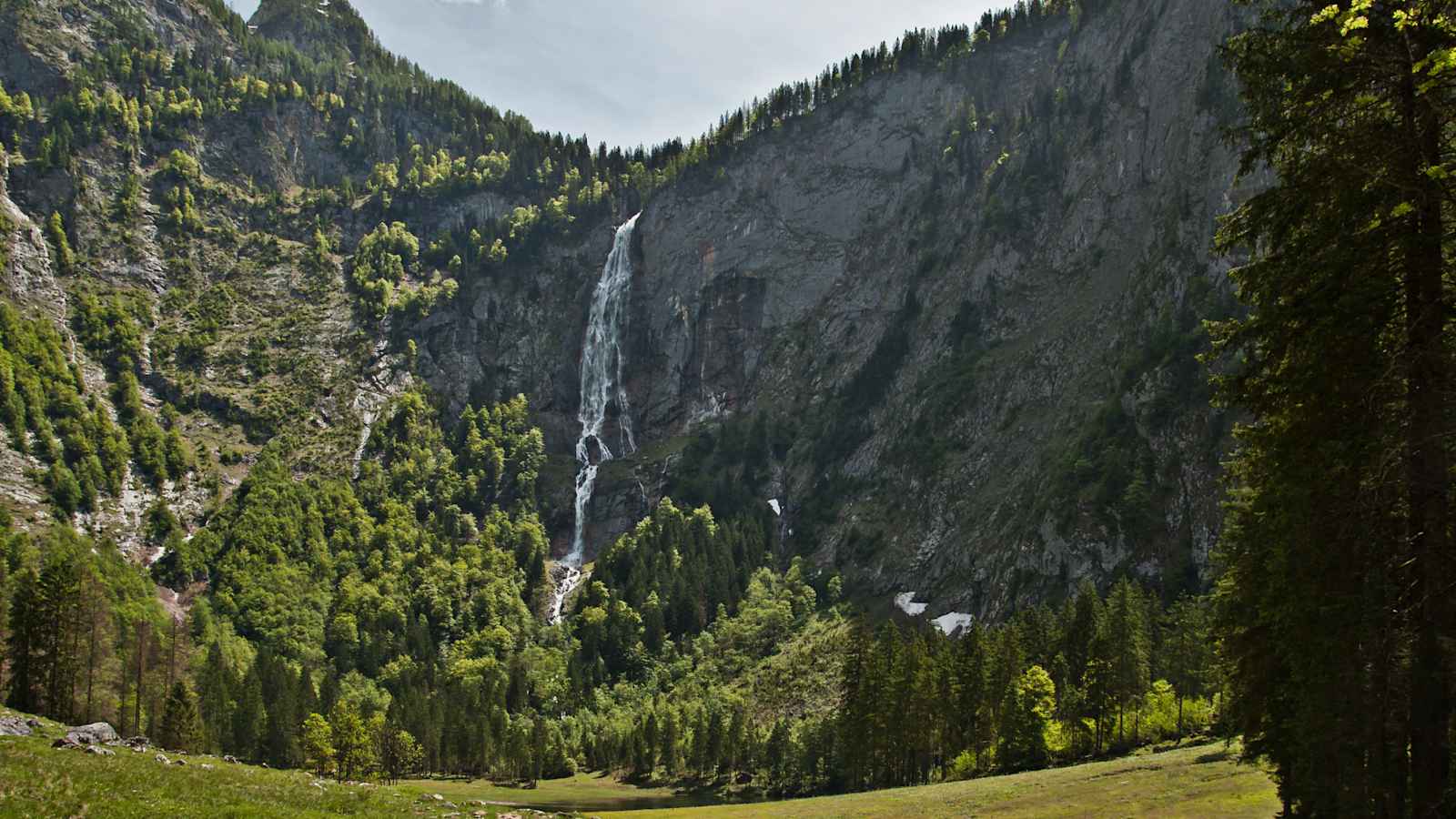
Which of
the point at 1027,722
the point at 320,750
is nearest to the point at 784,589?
the point at 320,750

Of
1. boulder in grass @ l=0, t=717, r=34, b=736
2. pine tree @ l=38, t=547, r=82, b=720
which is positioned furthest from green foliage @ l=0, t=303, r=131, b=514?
boulder in grass @ l=0, t=717, r=34, b=736

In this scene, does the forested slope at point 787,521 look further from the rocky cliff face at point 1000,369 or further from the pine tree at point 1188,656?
the rocky cliff face at point 1000,369

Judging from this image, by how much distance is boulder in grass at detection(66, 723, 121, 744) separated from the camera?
3141 cm

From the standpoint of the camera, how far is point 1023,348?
14812 centimetres

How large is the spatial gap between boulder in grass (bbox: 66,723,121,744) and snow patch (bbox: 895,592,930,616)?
101369 mm

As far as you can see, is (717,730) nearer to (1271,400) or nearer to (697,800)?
(697,800)

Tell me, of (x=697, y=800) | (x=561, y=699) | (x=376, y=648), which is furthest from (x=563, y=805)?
(x=376, y=648)

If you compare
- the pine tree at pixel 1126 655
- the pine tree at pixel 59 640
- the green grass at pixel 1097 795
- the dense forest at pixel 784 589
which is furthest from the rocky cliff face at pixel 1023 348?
the pine tree at pixel 59 640

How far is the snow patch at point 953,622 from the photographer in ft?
379

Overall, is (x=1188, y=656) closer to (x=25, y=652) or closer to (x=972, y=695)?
(x=972, y=695)

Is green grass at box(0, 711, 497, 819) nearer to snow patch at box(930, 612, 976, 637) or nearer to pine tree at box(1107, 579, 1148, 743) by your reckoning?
pine tree at box(1107, 579, 1148, 743)

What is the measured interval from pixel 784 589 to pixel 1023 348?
5184 cm

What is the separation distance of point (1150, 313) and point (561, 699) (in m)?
94.4

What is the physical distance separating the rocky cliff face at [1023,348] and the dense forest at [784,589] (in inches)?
204
